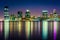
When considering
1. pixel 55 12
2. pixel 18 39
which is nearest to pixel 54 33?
pixel 55 12

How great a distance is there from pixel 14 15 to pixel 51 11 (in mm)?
567

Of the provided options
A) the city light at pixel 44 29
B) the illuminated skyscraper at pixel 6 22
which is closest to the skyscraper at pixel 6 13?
the illuminated skyscraper at pixel 6 22

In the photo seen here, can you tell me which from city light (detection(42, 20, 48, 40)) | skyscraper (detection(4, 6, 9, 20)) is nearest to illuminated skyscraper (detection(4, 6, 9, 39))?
skyscraper (detection(4, 6, 9, 20))

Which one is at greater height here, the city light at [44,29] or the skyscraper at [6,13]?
the skyscraper at [6,13]

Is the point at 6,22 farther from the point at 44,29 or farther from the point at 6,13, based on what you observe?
the point at 44,29

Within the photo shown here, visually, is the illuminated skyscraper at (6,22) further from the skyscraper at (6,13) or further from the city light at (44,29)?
the city light at (44,29)

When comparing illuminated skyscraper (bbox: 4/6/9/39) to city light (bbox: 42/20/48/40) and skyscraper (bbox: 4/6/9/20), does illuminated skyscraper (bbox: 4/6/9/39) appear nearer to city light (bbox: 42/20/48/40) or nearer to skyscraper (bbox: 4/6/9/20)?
skyscraper (bbox: 4/6/9/20)

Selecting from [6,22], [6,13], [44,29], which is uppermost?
[6,13]

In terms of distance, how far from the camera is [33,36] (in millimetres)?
1941

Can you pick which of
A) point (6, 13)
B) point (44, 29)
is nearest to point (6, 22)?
point (6, 13)

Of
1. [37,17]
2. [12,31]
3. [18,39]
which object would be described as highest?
→ [37,17]

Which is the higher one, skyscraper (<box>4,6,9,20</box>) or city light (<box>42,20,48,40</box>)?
skyscraper (<box>4,6,9,20</box>)

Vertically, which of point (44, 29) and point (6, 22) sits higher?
point (6, 22)

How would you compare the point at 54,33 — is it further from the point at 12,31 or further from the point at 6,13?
the point at 6,13
